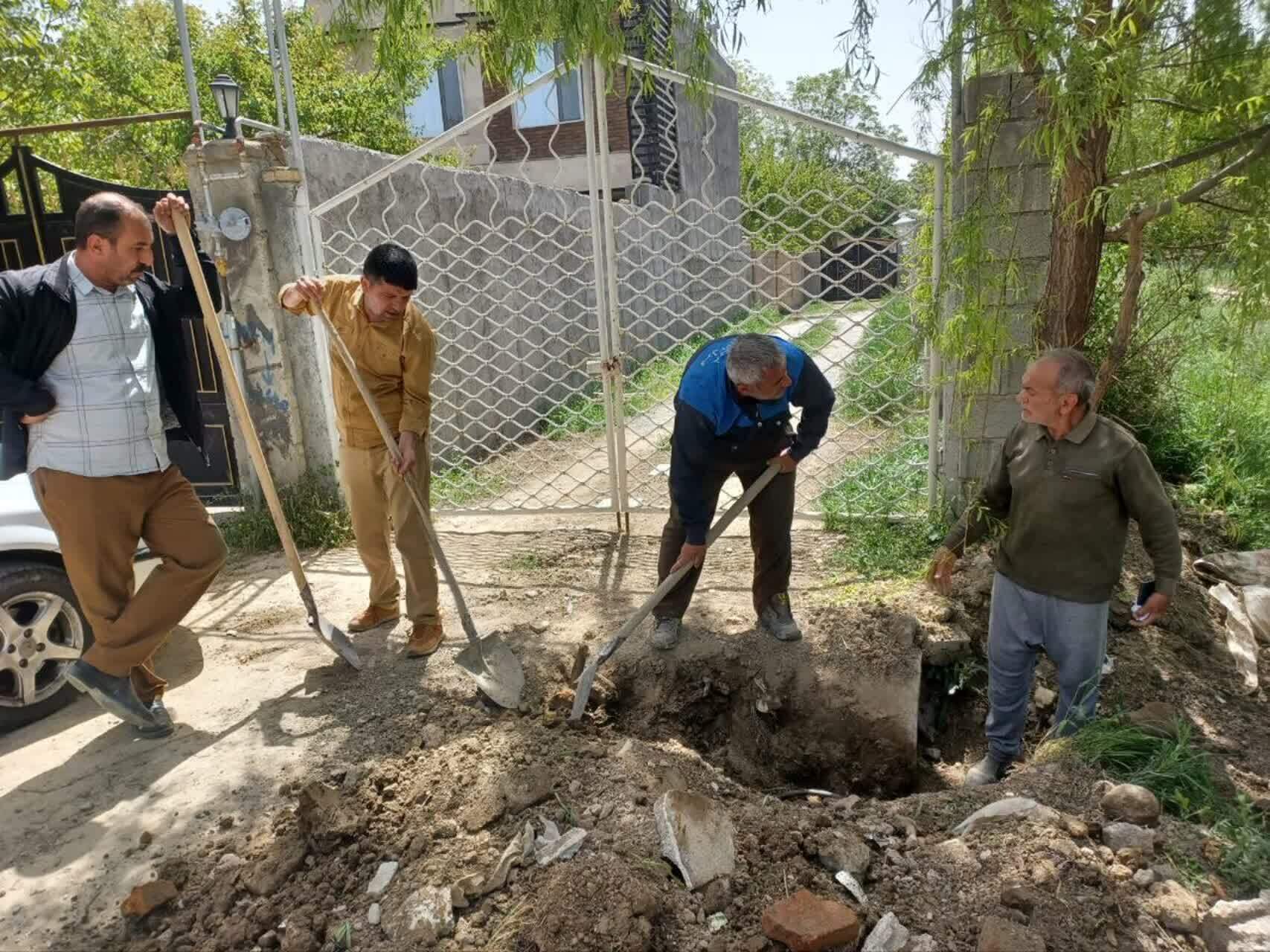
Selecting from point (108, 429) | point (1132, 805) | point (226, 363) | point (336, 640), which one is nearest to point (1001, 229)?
point (1132, 805)

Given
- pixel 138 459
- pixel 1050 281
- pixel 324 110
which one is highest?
pixel 324 110

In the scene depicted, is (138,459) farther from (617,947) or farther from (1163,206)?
(1163,206)

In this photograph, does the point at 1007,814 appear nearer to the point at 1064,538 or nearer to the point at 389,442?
the point at 1064,538

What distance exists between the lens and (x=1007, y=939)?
1979mm

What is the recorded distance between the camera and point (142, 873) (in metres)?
2.55

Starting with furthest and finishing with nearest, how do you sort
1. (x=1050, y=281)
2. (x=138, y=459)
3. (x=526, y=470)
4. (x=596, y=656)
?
(x=526, y=470)
(x=1050, y=281)
(x=596, y=656)
(x=138, y=459)

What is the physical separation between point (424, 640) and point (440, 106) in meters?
13.9

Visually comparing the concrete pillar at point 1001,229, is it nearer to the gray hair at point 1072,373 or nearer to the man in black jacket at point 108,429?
the gray hair at point 1072,373

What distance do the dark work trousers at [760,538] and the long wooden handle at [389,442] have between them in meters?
0.87

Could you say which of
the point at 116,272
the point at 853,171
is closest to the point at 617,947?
the point at 116,272

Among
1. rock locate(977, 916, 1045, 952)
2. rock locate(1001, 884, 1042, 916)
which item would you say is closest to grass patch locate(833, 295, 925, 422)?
rock locate(1001, 884, 1042, 916)

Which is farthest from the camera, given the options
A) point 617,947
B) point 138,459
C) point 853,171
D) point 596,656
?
point 853,171

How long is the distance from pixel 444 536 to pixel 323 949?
3.34 m

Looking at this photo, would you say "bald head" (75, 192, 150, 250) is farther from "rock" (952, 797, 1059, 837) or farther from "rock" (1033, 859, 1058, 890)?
"rock" (1033, 859, 1058, 890)
